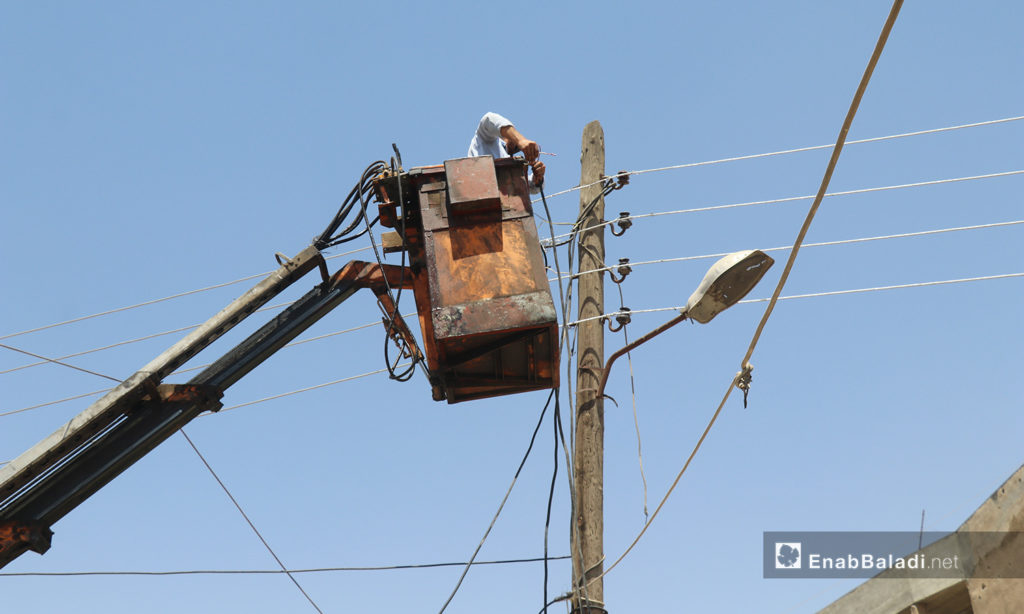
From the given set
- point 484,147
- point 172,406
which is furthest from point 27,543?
point 484,147

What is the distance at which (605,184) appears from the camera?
28.1 feet

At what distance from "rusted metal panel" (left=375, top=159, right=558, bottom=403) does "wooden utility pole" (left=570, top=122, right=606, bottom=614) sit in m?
0.90

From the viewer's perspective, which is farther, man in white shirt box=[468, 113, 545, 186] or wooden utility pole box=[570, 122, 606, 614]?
wooden utility pole box=[570, 122, 606, 614]

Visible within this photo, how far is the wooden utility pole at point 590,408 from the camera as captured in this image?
7.08m

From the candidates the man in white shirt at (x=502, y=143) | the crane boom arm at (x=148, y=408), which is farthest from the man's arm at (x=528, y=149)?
the crane boom arm at (x=148, y=408)

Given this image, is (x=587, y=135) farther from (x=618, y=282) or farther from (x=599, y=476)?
(x=599, y=476)

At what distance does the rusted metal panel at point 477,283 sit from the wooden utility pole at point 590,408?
0.90 meters

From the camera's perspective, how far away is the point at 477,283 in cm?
601

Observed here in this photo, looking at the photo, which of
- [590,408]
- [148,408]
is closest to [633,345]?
[590,408]

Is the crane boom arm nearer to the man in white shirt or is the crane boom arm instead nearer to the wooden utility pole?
the man in white shirt

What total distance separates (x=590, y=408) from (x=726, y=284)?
6.06 feet

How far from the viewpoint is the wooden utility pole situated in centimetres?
708

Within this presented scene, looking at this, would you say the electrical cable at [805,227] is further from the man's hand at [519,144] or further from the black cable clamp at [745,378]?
the man's hand at [519,144]

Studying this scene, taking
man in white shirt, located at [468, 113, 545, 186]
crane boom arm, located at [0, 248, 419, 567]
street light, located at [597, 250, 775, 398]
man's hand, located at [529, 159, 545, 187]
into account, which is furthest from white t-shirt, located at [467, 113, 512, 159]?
street light, located at [597, 250, 775, 398]
